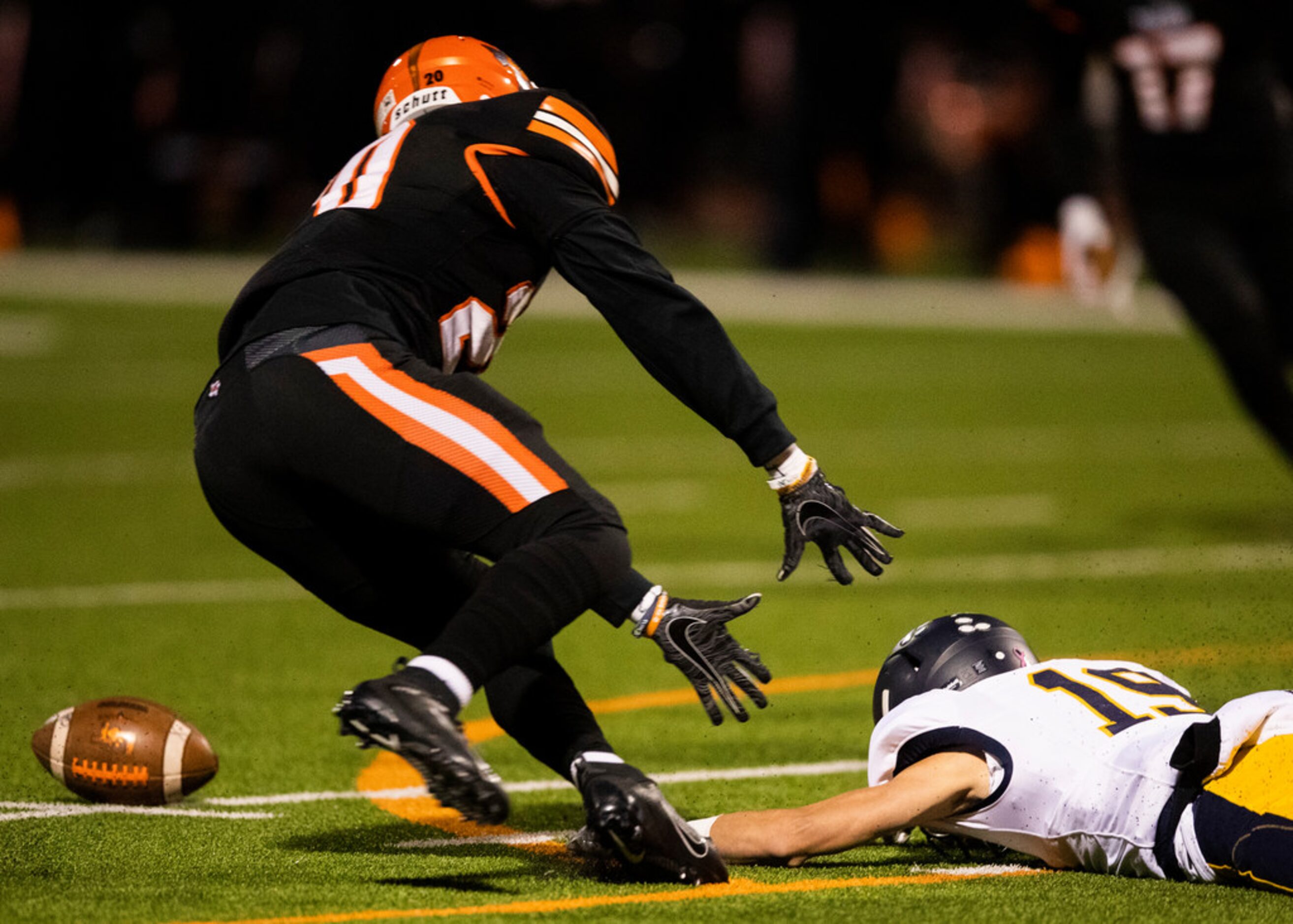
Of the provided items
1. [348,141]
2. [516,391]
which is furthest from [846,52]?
[516,391]

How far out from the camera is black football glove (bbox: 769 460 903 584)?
3758 millimetres

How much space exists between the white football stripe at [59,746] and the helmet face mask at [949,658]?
1.89m

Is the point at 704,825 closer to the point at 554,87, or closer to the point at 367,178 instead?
the point at 367,178

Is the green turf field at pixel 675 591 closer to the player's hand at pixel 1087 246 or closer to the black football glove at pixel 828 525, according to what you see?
the black football glove at pixel 828 525

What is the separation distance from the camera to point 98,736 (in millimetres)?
4414

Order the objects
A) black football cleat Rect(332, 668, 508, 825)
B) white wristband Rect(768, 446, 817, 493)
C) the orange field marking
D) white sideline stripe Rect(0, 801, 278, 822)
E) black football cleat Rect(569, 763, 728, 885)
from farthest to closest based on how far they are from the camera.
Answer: white sideline stripe Rect(0, 801, 278, 822) < white wristband Rect(768, 446, 817, 493) < black football cleat Rect(569, 763, 728, 885) < the orange field marking < black football cleat Rect(332, 668, 508, 825)

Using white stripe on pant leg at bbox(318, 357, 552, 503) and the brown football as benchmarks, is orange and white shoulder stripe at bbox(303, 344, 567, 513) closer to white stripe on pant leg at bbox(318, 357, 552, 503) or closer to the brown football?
white stripe on pant leg at bbox(318, 357, 552, 503)

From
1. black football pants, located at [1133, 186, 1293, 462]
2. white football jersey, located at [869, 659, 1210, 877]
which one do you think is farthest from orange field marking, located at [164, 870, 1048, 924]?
black football pants, located at [1133, 186, 1293, 462]

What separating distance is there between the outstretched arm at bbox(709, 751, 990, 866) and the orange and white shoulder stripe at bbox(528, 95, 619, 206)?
1341mm

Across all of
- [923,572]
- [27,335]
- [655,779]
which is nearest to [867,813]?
[655,779]

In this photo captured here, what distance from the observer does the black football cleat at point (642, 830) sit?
3.53 meters

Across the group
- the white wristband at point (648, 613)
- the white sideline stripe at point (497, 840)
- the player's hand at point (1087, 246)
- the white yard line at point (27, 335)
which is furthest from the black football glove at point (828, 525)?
the white yard line at point (27, 335)

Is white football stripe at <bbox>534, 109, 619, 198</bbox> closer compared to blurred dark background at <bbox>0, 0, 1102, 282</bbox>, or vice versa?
white football stripe at <bbox>534, 109, 619, 198</bbox>

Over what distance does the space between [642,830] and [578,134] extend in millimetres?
1435
